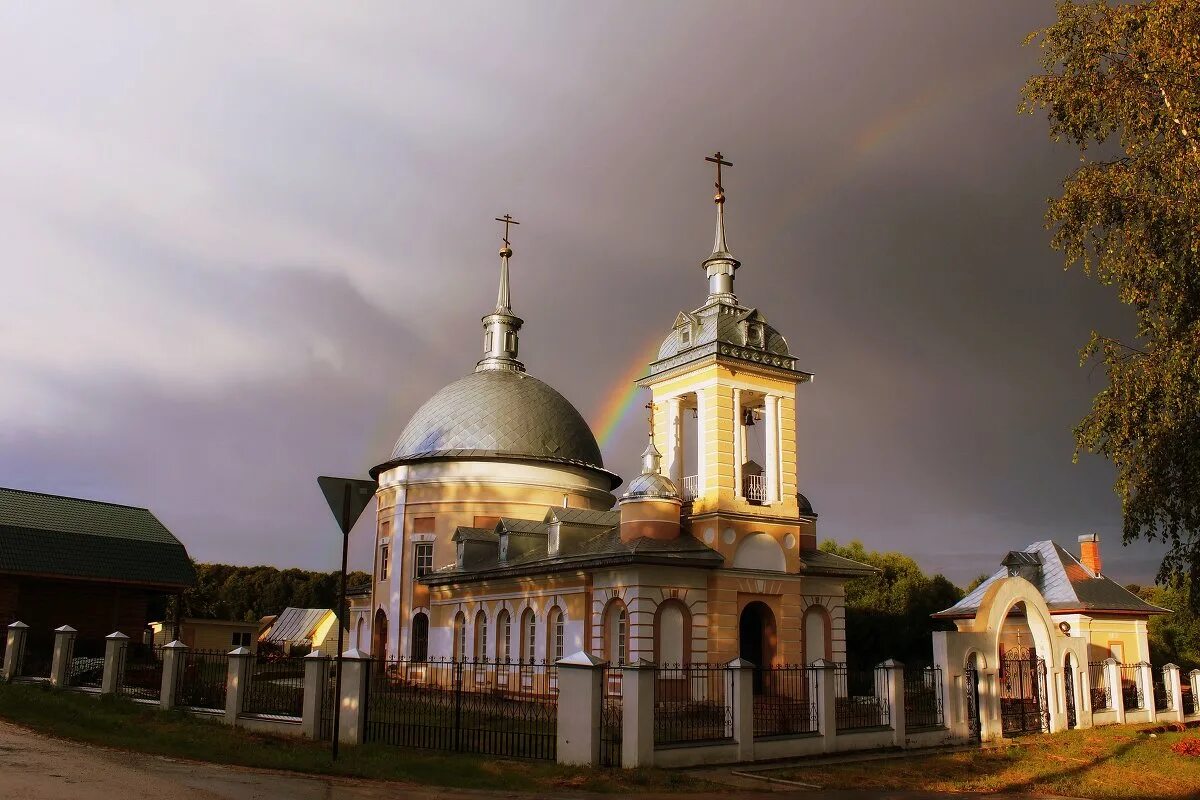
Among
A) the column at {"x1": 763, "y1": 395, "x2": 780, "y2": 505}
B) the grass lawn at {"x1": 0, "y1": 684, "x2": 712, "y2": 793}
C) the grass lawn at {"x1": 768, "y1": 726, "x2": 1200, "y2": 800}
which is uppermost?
the column at {"x1": 763, "y1": 395, "x2": 780, "y2": 505}

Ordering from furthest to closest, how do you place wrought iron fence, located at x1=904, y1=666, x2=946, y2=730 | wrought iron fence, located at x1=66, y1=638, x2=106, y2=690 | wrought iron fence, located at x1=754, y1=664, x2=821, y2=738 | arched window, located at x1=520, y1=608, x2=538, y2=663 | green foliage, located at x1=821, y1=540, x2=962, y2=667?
green foliage, located at x1=821, y1=540, x2=962, y2=667, arched window, located at x1=520, y1=608, x2=538, y2=663, wrought iron fence, located at x1=66, y1=638, x2=106, y2=690, wrought iron fence, located at x1=904, y1=666, x2=946, y2=730, wrought iron fence, located at x1=754, y1=664, x2=821, y2=738

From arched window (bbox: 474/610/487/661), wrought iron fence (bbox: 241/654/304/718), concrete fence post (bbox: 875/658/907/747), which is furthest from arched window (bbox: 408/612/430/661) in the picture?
concrete fence post (bbox: 875/658/907/747)

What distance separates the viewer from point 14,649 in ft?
80.5

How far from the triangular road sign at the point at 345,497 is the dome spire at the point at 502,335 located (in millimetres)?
26378

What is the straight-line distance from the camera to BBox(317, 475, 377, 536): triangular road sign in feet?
42.4

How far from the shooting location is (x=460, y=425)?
35375 mm

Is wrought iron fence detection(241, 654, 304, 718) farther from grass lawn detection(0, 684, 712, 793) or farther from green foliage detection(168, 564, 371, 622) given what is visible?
green foliage detection(168, 564, 371, 622)

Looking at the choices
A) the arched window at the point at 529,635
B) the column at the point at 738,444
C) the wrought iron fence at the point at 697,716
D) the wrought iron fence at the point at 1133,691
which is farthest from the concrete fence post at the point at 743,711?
the wrought iron fence at the point at 1133,691

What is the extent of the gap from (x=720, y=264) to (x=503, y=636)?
12.6m

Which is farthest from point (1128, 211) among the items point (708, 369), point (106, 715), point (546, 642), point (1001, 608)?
point (106, 715)

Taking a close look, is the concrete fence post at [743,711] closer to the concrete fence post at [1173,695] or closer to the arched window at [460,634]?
the concrete fence post at [1173,695]

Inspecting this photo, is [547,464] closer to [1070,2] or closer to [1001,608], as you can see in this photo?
[1001,608]

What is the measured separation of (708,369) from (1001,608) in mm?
9012

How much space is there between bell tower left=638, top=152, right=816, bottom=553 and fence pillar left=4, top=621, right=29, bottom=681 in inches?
666
